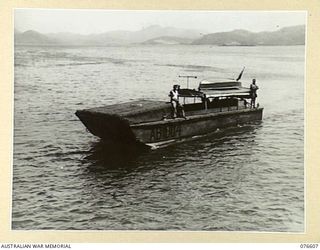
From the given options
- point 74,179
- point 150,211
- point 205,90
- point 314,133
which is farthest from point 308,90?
point 74,179

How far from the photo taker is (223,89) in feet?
7.64

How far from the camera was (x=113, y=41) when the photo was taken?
6.43 ft

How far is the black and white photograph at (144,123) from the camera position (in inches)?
72.0

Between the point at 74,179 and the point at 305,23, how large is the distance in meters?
0.99

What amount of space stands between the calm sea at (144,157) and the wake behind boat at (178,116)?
0.16ft

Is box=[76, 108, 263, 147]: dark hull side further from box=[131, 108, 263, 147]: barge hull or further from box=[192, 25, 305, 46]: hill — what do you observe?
box=[192, 25, 305, 46]: hill

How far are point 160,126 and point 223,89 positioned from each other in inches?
13.4

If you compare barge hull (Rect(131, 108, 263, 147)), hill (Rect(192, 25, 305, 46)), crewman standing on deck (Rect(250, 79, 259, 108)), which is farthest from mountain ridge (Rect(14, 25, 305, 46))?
barge hull (Rect(131, 108, 263, 147))

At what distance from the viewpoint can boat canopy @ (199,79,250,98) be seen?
7.32ft

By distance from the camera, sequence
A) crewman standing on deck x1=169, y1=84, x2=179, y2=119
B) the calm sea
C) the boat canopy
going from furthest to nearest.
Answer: the boat canopy → crewman standing on deck x1=169, y1=84, x2=179, y2=119 → the calm sea

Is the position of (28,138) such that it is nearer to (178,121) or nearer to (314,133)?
(178,121)

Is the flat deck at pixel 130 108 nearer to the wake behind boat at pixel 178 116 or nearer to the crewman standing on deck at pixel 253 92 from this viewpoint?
the wake behind boat at pixel 178 116

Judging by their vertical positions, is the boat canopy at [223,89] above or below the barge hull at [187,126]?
above

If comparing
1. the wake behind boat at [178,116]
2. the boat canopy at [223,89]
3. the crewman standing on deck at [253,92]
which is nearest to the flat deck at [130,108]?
the wake behind boat at [178,116]
